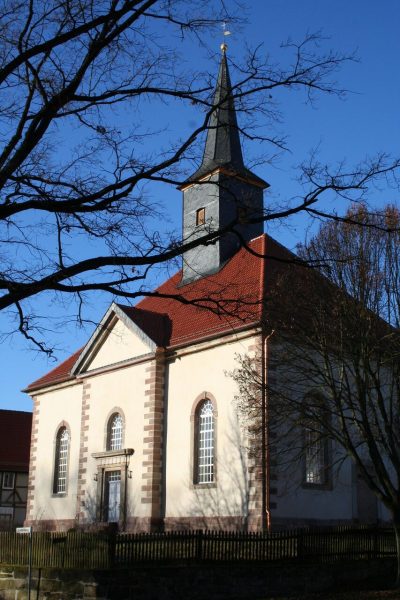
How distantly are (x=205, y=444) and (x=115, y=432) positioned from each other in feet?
16.0

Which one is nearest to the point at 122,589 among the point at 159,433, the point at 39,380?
the point at 159,433

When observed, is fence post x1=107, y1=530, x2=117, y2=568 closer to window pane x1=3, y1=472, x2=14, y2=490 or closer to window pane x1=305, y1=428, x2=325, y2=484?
window pane x1=305, y1=428, x2=325, y2=484

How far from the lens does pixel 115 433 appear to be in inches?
1047

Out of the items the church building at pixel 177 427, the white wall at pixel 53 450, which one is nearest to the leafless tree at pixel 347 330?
the church building at pixel 177 427

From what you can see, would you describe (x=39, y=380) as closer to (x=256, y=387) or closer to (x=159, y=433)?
(x=159, y=433)

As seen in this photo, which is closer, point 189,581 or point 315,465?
point 189,581

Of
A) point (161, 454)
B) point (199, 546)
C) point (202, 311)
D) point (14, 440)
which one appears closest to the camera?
point (199, 546)

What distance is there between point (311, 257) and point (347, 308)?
145 cm

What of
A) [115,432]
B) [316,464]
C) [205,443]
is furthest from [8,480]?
[316,464]

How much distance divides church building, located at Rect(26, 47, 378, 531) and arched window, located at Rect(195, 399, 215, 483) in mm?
32

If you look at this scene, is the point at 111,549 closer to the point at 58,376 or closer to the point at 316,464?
the point at 316,464

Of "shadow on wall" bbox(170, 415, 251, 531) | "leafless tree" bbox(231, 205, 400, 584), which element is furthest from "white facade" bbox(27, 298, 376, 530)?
"leafless tree" bbox(231, 205, 400, 584)

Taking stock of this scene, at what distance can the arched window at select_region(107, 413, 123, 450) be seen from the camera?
26.2 m

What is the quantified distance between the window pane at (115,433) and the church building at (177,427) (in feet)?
0.14
